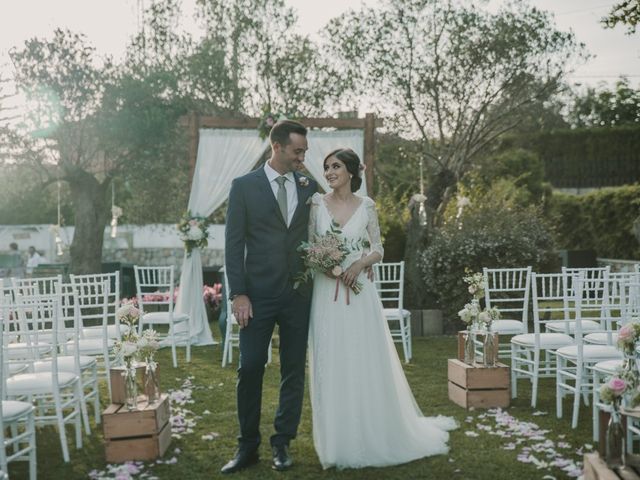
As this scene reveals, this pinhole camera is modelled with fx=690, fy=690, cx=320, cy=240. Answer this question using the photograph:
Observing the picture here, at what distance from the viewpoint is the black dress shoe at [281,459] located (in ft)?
12.0

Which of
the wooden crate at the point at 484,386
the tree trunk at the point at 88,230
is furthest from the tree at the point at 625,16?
the tree trunk at the point at 88,230

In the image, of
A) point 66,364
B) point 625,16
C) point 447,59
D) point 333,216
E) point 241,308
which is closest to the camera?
point 241,308

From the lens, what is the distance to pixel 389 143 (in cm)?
1270

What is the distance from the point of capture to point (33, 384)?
3922mm

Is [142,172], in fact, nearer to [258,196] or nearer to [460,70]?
[460,70]

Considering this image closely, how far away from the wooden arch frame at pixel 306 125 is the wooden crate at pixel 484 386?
4.62 metres

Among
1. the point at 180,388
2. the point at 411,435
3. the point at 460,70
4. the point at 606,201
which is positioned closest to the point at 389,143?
the point at 460,70

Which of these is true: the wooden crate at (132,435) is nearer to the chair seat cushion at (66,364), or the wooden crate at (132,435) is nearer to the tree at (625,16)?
the chair seat cushion at (66,364)

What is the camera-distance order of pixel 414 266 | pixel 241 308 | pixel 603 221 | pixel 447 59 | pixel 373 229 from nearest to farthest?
pixel 241 308 < pixel 373 229 < pixel 414 266 < pixel 447 59 < pixel 603 221

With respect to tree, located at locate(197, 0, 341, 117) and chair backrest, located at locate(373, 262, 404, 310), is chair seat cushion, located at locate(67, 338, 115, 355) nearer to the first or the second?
chair backrest, located at locate(373, 262, 404, 310)

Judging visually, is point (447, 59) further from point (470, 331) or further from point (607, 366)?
point (607, 366)

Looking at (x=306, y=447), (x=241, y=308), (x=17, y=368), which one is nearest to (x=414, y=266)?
(x=306, y=447)

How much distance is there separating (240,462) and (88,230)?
1045 centimetres

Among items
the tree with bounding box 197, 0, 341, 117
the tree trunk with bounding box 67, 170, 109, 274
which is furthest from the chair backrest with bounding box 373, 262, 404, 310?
the tree trunk with bounding box 67, 170, 109, 274
